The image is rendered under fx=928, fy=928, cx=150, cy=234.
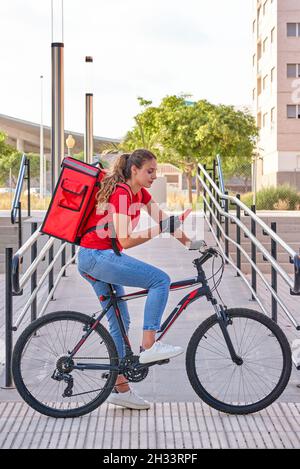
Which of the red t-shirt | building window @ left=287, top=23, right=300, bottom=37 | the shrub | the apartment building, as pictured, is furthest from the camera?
Answer: building window @ left=287, top=23, right=300, bottom=37

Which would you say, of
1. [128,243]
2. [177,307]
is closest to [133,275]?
[128,243]

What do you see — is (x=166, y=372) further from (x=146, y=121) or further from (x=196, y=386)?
(x=146, y=121)

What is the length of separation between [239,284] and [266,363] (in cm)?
561

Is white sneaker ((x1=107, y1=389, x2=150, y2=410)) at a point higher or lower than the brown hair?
lower

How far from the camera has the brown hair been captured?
16.9ft

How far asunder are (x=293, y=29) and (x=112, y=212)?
167 feet

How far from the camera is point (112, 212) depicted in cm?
512

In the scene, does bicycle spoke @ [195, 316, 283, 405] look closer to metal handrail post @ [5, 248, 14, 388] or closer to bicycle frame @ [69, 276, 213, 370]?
bicycle frame @ [69, 276, 213, 370]

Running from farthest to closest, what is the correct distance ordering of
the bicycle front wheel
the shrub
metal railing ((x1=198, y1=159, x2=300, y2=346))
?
the shrub → metal railing ((x1=198, y1=159, x2=300, y2=346)) → the bicycle front wheel

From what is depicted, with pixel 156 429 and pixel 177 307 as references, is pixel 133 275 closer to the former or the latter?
pixel 177 307

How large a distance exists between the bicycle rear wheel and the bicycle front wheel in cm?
49

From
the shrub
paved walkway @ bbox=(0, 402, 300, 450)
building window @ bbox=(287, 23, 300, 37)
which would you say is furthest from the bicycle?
building window @ bbox=(287, 23, 300, 37)

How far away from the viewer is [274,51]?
55156 millimetres

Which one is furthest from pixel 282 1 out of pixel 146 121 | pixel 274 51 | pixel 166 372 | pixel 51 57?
pixel 166 372
